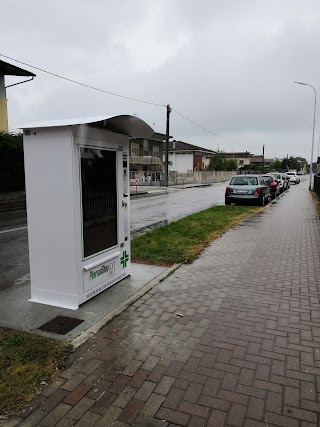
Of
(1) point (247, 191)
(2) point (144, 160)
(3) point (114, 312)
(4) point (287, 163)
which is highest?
(4) point (287, 163)

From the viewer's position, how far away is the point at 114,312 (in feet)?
14.3

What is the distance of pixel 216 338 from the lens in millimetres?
3773

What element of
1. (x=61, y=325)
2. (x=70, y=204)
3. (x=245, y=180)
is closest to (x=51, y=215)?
(x=70, y=204)

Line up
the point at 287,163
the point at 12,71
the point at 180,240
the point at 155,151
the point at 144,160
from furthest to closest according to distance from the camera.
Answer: the point at 287,163 < the point at 155,151 < the point at 144,160 < the point at 12,71 < the point at 180,240

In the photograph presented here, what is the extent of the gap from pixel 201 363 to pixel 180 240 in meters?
5.47

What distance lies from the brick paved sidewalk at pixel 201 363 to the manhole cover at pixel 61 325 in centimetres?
37

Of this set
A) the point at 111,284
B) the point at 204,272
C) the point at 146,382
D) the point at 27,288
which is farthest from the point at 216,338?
the point at 27,288

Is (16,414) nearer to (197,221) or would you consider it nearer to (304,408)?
(304,408)

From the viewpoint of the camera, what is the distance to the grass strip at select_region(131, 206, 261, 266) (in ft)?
23.1

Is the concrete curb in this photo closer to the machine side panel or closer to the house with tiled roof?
the machine side panel

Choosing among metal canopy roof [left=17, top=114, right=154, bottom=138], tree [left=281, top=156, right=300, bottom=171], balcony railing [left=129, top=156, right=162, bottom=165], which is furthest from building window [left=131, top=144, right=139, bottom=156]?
tree [left=281, top=156, right=300, bottom=171]

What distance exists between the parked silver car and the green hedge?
10.7 m

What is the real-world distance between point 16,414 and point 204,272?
4005 millimetres

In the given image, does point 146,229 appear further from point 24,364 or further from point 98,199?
point 24,364
